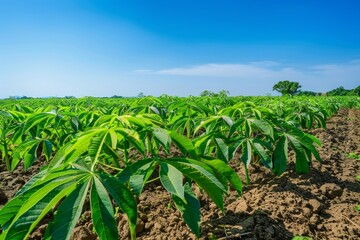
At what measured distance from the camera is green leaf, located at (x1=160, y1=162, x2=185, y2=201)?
826 millimetres

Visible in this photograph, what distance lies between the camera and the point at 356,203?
200cm

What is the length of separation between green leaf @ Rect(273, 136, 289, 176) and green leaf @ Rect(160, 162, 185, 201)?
1.12 metres

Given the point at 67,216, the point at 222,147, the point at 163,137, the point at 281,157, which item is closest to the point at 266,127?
Result: the point at 281,157

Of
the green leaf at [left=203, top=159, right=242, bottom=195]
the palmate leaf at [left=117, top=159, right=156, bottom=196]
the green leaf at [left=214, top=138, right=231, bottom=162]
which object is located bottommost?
the green leaf at [left=214, top=138, right=231, bottom=162]

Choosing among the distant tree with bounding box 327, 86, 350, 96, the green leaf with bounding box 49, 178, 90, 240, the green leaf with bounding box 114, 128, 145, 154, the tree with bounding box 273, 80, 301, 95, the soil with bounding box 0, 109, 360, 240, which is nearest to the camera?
the green leaf with bounding box 49, 178, 90, 240

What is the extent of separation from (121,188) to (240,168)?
6.81 ft

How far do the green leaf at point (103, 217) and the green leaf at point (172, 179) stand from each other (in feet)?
0.54

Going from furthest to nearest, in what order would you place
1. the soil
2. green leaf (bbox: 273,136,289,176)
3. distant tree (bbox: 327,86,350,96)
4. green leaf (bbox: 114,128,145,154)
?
distant tree (bbox: 327,86,350,96)
green leaf (bbox: 273,136,289,176)
the soil
green leaf (bbox: 114,128,145,154)

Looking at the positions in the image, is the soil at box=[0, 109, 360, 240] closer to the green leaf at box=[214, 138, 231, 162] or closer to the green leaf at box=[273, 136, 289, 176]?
the green leaf at box=[273, 136, 289, 176]

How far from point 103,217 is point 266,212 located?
1262 mm

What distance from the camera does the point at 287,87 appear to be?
5703 centimetres

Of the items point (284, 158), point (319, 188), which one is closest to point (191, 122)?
point (284, 158)

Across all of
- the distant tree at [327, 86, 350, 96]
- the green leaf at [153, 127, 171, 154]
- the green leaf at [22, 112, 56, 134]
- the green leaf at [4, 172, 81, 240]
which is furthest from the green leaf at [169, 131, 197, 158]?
the distant tree at [327, 86, 350, 96]

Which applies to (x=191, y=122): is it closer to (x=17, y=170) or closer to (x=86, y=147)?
(x=86, y=147)
